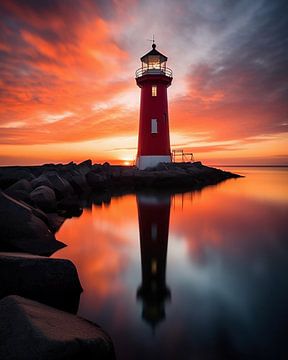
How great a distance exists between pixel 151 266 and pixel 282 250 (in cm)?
274

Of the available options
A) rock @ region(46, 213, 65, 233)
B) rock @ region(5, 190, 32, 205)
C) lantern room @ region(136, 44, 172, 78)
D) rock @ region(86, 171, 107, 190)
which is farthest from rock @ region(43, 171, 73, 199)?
lantern room @ region(136, 44, 172, 78)

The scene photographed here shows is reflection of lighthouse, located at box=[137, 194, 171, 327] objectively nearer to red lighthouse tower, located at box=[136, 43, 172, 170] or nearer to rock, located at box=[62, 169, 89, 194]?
rock, located at box=[62, 169, 89, 194]

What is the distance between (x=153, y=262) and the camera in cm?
458

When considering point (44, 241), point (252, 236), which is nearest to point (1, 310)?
point (44, 241)

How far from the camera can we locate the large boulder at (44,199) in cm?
739

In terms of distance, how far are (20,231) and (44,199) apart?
3.42 meters

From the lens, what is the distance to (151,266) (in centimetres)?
438

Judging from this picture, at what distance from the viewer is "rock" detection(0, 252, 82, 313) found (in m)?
2.69

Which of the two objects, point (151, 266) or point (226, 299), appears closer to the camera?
point (226, 299)

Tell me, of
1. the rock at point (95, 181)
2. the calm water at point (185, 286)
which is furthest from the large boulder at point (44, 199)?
the rock at point (95, 181)

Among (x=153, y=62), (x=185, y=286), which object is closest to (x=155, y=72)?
(x=153, y=62)

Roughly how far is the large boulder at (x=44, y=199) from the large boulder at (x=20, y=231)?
299 cm

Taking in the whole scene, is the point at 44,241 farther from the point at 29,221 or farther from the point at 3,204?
the point at 3,204

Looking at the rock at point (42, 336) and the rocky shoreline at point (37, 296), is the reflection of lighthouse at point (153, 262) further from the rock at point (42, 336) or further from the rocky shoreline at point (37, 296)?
the rock at point (42, 336)
